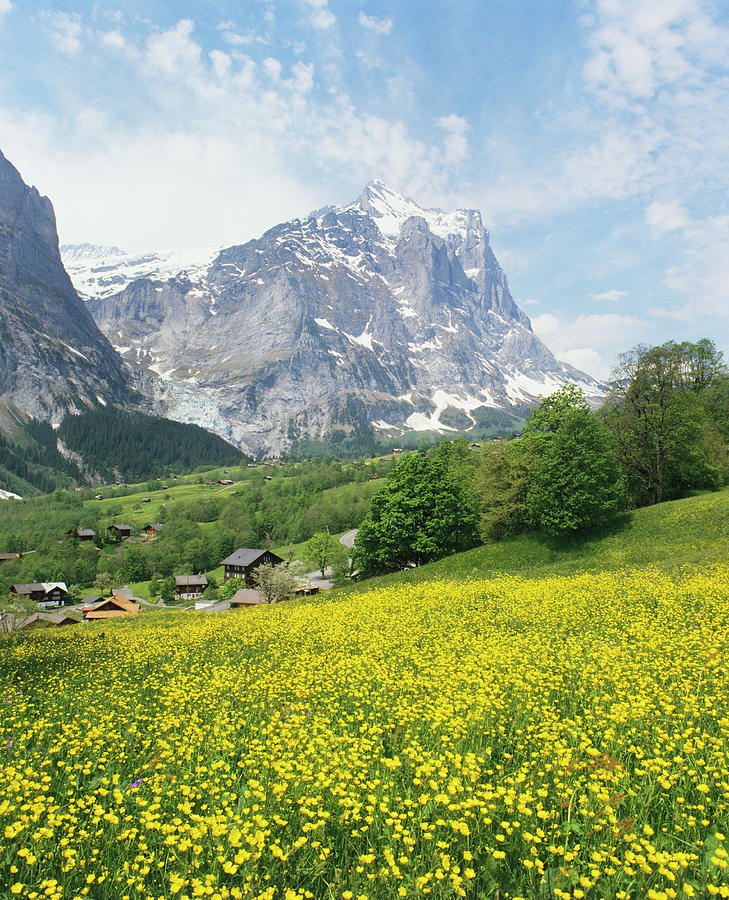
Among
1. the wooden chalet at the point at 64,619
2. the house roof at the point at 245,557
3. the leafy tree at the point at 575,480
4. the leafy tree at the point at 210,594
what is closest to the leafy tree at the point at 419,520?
the leafy tree at the point at 575,480

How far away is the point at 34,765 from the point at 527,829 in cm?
704

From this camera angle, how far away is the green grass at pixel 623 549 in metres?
28.9

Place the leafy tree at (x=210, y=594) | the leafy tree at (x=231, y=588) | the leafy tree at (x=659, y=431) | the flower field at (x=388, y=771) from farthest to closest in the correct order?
the leafy tree at (x=210, y=594) → the leafy tree at (x=231, y=588) → the leafy tree at (x=659, y=431) → the flower field at (x=388, y=771)

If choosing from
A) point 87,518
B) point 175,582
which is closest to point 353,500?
point 175,582

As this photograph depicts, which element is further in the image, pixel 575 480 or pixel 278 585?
pixel 278 585

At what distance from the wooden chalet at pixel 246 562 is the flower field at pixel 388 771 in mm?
117220

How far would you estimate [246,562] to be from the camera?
128 m

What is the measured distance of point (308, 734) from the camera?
Answer: 7801mm

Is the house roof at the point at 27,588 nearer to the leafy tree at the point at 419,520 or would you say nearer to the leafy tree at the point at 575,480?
the leafy tree at the point at 419,520

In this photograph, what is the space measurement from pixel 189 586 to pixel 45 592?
36132 millimetres

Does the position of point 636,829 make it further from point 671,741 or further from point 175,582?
point 175,582

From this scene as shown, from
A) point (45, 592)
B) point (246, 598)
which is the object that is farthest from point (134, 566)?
point (246, 598)

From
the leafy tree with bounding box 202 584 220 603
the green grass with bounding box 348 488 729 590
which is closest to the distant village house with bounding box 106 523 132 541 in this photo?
the leafy tree with bounding box 202 584 220 603

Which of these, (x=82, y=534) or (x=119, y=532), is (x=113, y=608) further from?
(x=119, y=532)
